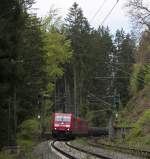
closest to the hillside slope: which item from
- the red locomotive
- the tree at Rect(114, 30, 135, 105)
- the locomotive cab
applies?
the red locomotive

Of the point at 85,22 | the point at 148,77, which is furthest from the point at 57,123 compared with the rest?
the point at 85,22

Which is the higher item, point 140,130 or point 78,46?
point 78,46

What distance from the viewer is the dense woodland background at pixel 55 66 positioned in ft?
110

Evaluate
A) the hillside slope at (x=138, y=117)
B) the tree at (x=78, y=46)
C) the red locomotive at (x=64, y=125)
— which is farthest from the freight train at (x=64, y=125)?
the tree at (x=78, y=46)

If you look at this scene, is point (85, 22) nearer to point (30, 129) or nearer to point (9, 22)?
point (30, 129)

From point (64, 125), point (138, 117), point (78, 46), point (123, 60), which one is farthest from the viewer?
point (123, 60)

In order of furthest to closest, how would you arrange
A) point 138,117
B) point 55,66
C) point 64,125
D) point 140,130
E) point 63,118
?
1. point 55,66
2. point 138,117
3. point 63,118
4. point 64,125
5. point 140,130

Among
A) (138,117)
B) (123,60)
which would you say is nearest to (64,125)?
(138,117)

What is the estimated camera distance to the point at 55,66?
79.1 m

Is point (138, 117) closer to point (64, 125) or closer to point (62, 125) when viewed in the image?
point (64, 125)

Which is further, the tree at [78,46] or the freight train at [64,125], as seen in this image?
the tree at [78,46]

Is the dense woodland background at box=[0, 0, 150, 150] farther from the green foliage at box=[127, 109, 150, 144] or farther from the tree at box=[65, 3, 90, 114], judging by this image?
the green foliage at box=[127, 109, 150, 144]

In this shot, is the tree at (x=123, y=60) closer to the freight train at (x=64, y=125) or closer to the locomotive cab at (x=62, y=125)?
the freight train at (x=64, y=125)

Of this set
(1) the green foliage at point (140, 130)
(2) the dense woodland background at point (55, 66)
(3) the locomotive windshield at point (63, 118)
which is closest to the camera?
(2) the dense woodland background at point (55, 66)
